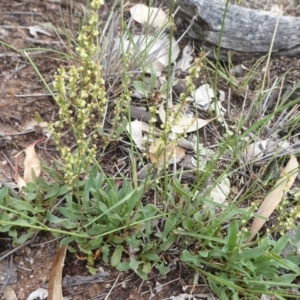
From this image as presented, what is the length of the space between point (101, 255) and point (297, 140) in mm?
993


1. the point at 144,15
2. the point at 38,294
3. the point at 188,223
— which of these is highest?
the point at 144,15

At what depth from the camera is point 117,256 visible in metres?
1.56

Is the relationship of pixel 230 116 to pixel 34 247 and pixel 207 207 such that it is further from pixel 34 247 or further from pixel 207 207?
pixel 34 247

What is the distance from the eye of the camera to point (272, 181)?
1799 millimetres

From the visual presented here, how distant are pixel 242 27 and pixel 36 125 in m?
1.05

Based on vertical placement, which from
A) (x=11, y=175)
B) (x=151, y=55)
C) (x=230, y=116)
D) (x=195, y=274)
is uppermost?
(x=151, y=55)

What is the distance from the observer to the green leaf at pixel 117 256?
5.10 feet

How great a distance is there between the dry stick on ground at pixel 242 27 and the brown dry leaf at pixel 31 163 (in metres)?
0.98

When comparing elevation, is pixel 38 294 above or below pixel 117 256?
below

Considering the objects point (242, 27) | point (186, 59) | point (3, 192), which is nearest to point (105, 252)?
point (3, 192)

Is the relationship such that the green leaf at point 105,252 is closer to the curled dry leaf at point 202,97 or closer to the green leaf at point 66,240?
the green leaf at point 66,240

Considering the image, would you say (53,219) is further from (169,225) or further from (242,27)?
(242,27)

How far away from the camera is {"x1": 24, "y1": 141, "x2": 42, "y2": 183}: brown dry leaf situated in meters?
1.73

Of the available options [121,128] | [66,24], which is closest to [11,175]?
[121,128]
